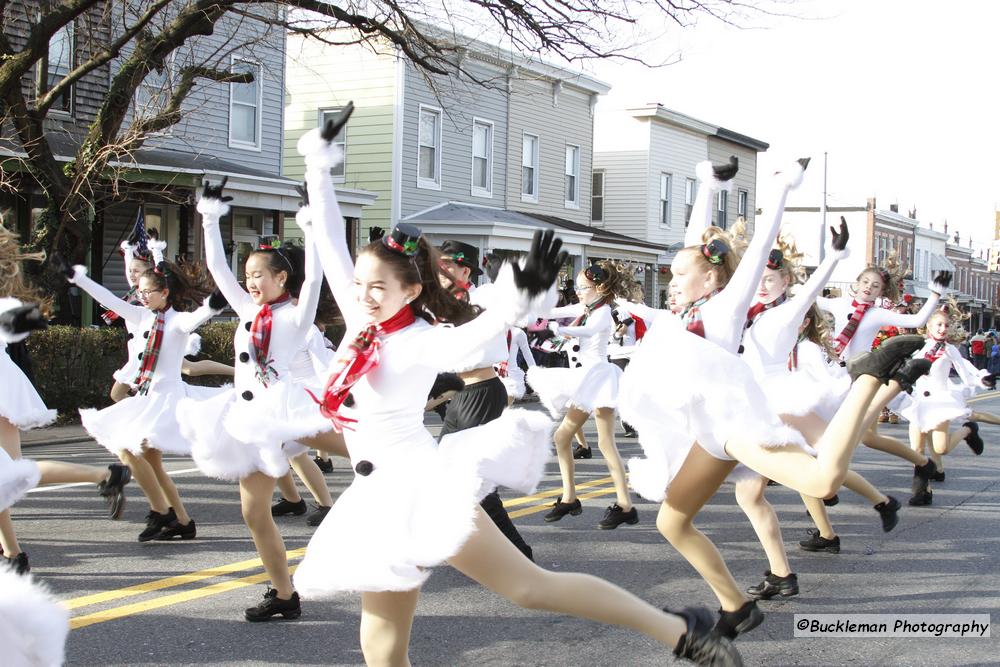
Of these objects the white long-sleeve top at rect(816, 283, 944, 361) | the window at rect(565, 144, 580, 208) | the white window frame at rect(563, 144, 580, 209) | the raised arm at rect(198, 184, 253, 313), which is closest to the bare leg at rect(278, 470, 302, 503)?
the raised arm at rect(198, 184, 253, 313)

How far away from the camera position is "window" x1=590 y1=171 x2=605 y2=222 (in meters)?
35.3

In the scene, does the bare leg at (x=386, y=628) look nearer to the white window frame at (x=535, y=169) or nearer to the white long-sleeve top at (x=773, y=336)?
the white long-sleeve top at (x=773, y=336)

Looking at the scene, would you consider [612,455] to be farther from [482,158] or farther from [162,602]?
[482,158]

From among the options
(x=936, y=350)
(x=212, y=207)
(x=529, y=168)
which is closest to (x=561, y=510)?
(x=212, y=207)

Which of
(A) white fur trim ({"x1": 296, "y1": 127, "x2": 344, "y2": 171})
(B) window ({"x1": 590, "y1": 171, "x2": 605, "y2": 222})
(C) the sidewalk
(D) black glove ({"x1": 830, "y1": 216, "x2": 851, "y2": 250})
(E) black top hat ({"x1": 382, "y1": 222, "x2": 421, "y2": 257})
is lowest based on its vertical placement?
(C) the sidewalk

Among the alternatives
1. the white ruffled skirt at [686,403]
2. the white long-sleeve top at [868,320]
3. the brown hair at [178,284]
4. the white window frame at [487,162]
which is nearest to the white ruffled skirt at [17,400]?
the brown hair at [178,284]

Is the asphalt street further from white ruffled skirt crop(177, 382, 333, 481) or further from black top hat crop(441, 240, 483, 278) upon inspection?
black top hat crop(441, 240, 483, 278)

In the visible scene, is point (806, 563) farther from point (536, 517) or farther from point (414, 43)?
point (414, 43)

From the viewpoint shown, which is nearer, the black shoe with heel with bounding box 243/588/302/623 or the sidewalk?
the black shoe with heel with bounding box 243/588/302/623

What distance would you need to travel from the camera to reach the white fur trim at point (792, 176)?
4.96 meters

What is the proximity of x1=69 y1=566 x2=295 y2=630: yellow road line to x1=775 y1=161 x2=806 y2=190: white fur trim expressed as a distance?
3.63 metres

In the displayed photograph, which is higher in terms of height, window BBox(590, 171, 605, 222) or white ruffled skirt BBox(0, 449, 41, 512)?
window BBox(590, 171, 605, 222)

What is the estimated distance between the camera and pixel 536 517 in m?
7.85

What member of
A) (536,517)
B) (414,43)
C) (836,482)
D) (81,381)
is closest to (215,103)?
(414,43)
